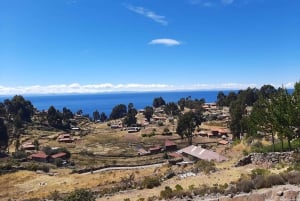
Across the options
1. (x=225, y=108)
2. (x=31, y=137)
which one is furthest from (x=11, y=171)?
(x=225, y=108)

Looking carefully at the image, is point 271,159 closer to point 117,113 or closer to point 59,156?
point 59,156

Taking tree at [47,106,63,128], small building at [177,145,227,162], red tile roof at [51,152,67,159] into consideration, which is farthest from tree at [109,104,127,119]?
small building at [177,145,227,162]

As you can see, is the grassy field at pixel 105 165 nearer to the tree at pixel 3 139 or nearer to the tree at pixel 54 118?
the tree at pixel 54 118

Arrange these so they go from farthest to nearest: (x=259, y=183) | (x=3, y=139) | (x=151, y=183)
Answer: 1. (x=3, y=139)
2. (x=151, y=183)
3. (x=259, y=183)

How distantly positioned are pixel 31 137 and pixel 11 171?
2161 inches

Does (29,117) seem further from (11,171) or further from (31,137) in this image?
(11,171)

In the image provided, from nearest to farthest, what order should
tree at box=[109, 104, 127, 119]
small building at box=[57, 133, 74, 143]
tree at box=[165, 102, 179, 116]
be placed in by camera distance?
1. small building at box=[57, 133, 74, 143]
2. tree at box=[165, 102, 179, 116]
3. tree at box=[109, 104, 127, 119]

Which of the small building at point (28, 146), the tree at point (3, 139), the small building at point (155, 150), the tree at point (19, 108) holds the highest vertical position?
the tree at point (19, 108)

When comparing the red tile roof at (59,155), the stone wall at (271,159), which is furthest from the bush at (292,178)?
the red tile roof at (59,155)

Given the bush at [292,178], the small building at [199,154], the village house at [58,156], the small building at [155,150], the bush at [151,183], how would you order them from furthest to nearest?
the small building at [155,150]
the village house at [58,156]
the small building at [199,154]
the bush at [151,183]
the bush at [292,178]

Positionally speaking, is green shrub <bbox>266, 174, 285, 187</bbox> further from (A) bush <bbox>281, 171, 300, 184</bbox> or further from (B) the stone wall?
(B) the stone wall

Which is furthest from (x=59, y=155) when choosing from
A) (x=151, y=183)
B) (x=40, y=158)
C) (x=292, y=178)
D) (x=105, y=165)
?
(x=292, y=178)

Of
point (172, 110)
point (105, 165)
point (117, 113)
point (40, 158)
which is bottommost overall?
point (40, 158)

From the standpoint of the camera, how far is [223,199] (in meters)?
18.7
